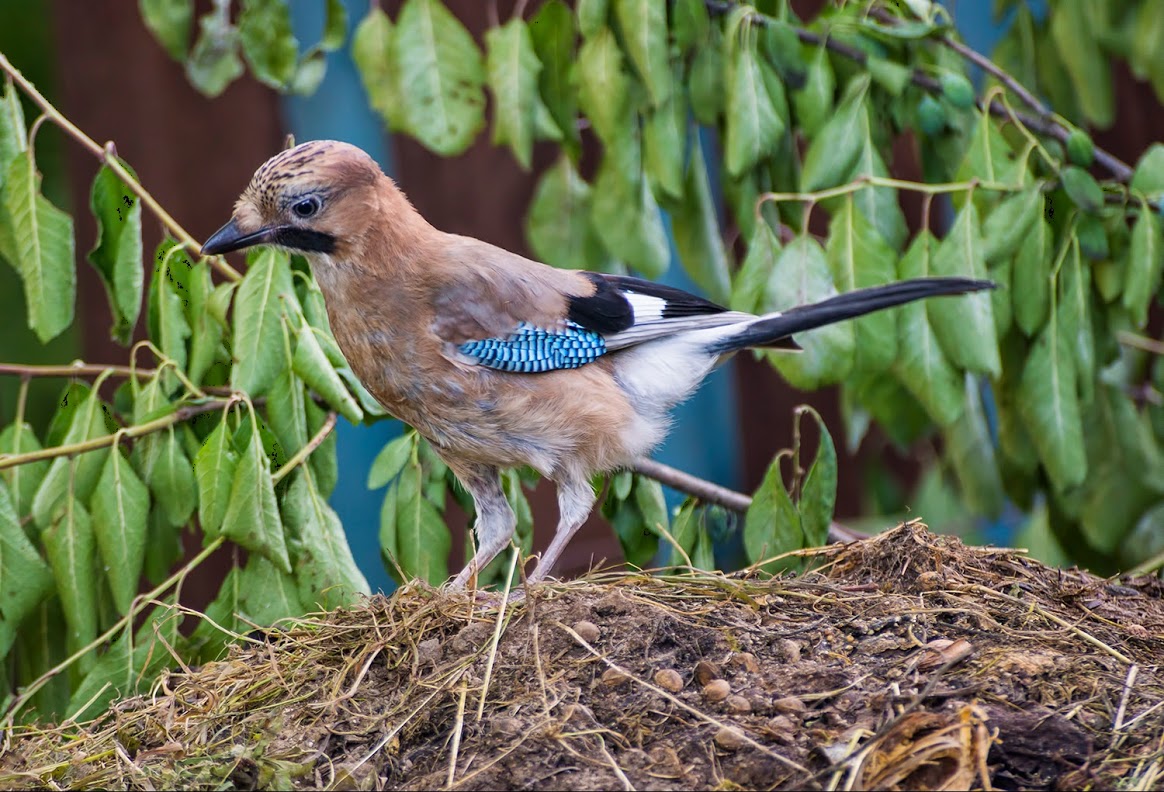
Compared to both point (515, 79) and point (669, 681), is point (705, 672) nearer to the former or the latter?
point (669, 681)

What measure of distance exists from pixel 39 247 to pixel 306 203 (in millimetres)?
743

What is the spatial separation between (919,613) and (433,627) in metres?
1.07

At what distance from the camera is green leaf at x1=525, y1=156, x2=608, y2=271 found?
455 centimetres

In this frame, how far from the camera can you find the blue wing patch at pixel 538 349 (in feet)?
12.1

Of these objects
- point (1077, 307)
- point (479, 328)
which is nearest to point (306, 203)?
point (479, 328)

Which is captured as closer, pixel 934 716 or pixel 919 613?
pixel 934 716

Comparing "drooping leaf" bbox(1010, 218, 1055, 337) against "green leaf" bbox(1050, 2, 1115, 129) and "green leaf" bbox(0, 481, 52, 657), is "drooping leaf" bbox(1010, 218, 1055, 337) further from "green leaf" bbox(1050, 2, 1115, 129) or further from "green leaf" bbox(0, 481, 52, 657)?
"green leaf" bbox(0, 481, 52, 657)

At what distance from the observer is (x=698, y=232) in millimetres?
4457

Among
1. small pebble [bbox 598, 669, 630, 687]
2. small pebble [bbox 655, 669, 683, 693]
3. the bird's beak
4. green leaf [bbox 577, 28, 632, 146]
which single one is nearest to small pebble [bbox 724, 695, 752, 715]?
small pebble [bbox 655, 669, 683, 693]

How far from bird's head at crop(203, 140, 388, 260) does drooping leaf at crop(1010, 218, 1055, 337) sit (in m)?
1.89

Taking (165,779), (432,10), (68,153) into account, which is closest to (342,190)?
(432,10)

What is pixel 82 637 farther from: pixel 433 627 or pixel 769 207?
pixel 769 207

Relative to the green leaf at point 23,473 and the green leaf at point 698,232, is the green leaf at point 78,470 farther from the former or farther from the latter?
the green leaf at point 698,232

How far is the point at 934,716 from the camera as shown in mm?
2434
